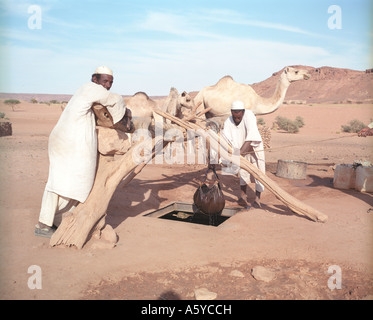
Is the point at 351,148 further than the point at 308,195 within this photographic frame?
Yes

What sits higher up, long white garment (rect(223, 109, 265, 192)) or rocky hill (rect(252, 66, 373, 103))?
rocky hill (rect(252, 66, 373, 103))

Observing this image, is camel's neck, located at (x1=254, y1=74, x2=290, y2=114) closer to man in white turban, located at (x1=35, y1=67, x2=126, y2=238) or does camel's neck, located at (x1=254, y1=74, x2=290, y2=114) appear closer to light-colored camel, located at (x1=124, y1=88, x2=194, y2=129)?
light-colored camel, located at (x1=124, y1=88, x2=194, y2=129)

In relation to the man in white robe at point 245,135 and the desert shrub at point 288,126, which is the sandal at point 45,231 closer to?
the man in white robe at point 245,135

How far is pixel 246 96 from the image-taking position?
1030 centimetres

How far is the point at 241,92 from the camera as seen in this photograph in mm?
10406

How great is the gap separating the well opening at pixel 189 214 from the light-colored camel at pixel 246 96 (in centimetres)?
453

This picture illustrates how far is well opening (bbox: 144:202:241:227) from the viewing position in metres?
6.23

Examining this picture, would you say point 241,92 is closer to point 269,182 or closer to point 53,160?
point 269,182

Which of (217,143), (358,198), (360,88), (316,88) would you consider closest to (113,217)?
(217,143)

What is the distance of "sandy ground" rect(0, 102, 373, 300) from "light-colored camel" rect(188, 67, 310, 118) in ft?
12.1

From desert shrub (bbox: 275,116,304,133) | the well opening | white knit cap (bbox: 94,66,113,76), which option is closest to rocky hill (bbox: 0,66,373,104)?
desert shrub (bbox: 275,116,304,133)

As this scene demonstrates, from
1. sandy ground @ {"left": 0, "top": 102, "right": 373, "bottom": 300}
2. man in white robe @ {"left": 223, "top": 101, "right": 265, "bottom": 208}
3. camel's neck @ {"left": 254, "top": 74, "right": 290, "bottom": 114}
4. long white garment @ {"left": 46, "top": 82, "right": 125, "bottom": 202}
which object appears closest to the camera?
sandy ground @ {"left": 0, "top": 102, "right": 373, "bottom": 300}
